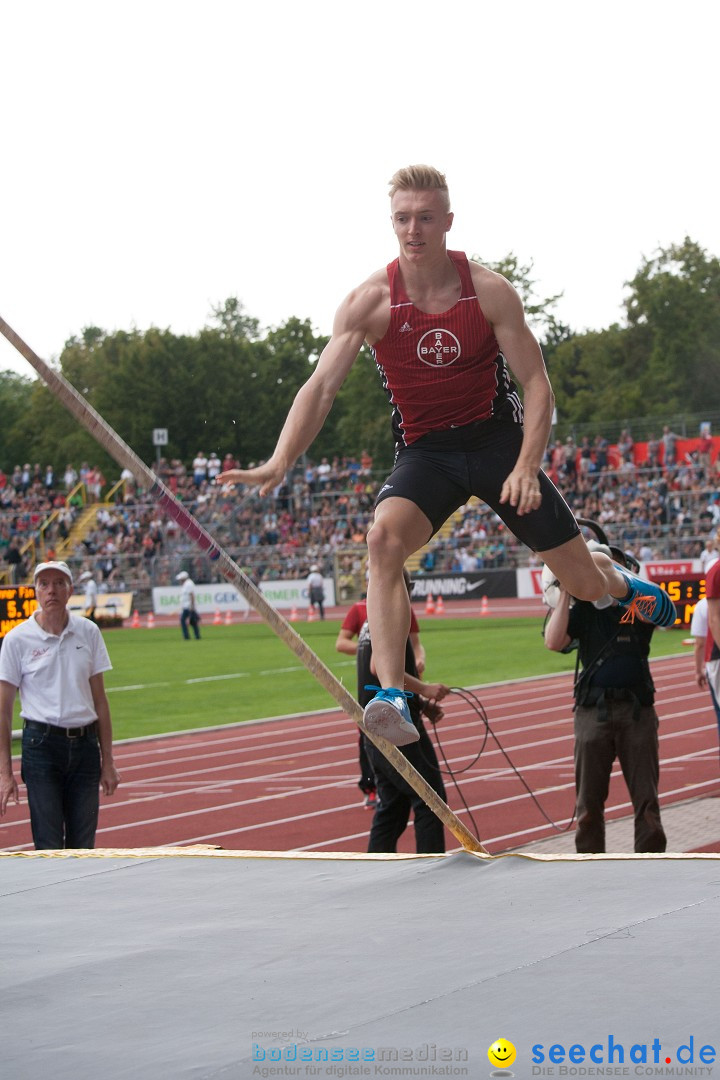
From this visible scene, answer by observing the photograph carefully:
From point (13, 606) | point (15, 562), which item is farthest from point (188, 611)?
point (13, 606)

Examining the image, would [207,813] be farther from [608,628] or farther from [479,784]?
[608,628]

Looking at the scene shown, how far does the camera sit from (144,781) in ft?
38.4

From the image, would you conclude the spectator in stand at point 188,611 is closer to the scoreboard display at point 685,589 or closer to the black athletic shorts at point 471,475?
the scoreboard display at point 685,589

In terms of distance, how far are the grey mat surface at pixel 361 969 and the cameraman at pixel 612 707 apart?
2.30 meters

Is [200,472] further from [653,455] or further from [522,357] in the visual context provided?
[522,357]

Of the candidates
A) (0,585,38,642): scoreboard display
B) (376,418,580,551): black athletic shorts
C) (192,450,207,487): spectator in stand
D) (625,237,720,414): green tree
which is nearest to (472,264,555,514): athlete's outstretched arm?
(376,418,580,551): black athletic shorts

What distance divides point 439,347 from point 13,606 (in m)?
9.87

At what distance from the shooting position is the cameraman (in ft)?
21.5

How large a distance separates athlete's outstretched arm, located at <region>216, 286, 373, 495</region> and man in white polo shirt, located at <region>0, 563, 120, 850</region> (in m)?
2.33

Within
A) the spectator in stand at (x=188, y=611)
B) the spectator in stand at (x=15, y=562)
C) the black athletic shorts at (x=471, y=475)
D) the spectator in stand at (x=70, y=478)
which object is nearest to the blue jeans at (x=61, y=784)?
the black athletic shorts at (x=471, y=475)

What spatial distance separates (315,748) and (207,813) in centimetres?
324

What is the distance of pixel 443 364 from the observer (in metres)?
4.37

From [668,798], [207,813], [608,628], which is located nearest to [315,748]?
[207,813]

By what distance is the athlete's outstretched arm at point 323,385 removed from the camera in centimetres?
417
